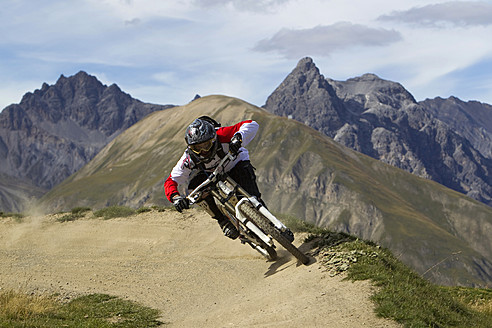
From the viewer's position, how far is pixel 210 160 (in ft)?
40.9

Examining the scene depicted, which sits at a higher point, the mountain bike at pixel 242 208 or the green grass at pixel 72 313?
the mountain bike at pixel 242 208

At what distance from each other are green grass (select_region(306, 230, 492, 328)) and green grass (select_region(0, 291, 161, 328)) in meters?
4.67

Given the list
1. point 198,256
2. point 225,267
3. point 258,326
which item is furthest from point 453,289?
point 258,326

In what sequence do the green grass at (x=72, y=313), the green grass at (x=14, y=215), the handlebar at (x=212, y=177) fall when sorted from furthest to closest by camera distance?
the green grass at (x=14, y=215) < the handlebar at (x=212, y=177) < the green grass at (x=72, y=313)

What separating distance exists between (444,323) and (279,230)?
4241 mm

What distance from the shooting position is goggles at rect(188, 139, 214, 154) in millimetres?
12008

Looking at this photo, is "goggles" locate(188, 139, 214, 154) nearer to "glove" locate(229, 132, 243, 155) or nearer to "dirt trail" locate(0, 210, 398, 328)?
"glove" locate(229, 132, 243, 155)

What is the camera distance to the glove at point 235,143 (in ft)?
38.7

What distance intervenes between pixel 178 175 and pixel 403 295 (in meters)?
6.21

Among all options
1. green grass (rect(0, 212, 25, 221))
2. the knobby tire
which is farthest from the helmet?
green grass (rect(0, 212, 25, 221))

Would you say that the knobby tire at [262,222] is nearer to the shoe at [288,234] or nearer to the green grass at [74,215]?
the shoe at [288,234]

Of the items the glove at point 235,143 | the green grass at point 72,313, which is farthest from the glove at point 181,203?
the green grass at point 72,313

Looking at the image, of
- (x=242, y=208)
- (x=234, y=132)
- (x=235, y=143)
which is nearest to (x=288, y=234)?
(x=242, y=208)

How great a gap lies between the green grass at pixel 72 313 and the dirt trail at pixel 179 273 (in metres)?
0.62
